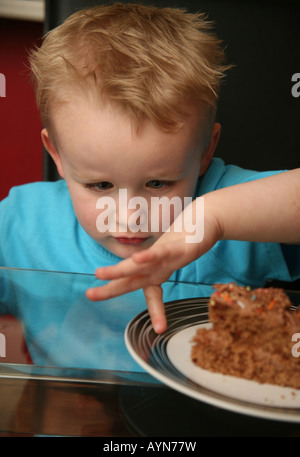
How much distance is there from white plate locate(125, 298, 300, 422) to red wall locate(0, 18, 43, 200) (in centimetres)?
109

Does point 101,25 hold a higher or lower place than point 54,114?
higher

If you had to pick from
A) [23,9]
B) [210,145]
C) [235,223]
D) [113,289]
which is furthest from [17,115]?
[113,289]

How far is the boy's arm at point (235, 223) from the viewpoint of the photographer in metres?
0.45

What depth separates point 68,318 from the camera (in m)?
0.50

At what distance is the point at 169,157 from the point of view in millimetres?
588

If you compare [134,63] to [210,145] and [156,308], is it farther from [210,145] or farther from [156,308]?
[156,308]

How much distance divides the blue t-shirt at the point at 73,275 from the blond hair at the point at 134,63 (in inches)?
8.1

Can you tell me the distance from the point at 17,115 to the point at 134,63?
0.94m

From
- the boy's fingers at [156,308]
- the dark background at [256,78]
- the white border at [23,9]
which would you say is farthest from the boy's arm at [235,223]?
the white border at [23,9]

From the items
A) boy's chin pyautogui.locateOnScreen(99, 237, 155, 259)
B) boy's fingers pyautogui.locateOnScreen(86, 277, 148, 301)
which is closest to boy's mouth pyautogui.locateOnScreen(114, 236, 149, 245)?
boy's chin pyautogui.locateOnScreen(99, 237, 155, 259)

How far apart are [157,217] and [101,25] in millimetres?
271

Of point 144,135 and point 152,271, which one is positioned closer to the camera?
point 152,271

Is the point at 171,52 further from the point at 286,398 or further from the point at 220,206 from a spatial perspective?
the point at 286,398
